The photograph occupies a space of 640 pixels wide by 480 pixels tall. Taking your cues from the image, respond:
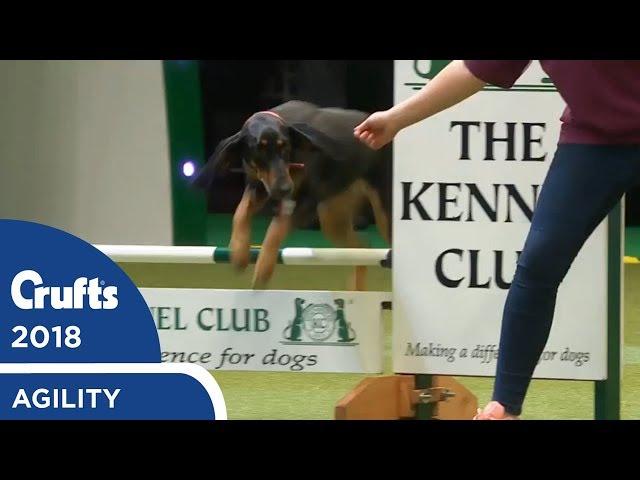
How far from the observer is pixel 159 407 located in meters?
2.26

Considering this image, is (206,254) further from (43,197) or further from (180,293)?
(43,197)

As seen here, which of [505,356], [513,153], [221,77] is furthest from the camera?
[221,77]

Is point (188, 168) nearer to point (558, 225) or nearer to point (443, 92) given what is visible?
point (443, 92)

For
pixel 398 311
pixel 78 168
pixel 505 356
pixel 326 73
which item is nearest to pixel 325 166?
pixel 398 311

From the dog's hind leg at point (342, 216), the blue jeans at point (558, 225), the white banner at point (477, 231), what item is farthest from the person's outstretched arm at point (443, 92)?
the dog's hind leg at point (342, 216)

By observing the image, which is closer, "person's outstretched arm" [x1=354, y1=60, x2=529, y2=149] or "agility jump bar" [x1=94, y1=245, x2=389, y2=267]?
"person's outstretched arm" [x1=354, y1=60, x2=529, y2=149]

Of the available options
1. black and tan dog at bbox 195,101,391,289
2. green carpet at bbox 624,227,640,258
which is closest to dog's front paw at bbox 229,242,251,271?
black and tan dog at bbox 195,101,391,289

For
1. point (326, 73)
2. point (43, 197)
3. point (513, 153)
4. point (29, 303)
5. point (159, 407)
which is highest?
point (326, 73)

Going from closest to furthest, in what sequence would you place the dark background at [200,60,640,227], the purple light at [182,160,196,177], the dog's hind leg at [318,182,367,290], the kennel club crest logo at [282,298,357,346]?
the kennel club crest logo at [282,298,357,346] < the dog's hind leg at [318,182,367,290] < the dark background at [200,60,640,227] < the purple light at [182,160,196,177]

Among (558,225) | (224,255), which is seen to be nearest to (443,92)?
(558,225)

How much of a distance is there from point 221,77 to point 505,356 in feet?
13.2

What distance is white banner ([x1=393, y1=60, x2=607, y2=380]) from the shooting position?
8.02 feet

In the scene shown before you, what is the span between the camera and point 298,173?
3.12m

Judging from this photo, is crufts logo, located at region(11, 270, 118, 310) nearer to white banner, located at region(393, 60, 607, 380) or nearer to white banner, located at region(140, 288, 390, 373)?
white banner, located at region(140, 288, 390, 373)
